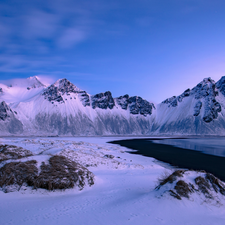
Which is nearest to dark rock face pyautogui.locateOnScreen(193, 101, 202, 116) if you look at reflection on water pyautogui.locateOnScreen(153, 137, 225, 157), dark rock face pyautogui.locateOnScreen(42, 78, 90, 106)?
reflection on water pyautogui.locateOnScreen(153, 137, 225, 157)

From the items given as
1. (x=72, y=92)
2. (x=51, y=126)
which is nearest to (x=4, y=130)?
(x=51, y=126)

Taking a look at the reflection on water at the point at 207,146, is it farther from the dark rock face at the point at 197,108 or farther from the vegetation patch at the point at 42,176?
the dark rock face at the point at 197,108

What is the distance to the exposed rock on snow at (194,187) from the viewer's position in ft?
34.6

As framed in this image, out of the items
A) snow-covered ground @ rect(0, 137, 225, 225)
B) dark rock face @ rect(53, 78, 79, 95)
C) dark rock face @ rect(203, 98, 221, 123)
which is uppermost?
dark rock face @ rect(53, 78, 79, 95)

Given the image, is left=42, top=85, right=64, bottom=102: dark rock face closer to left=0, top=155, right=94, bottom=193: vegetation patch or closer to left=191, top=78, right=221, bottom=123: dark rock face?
left=191, top=78, right=221, bottom=123: dark rock face

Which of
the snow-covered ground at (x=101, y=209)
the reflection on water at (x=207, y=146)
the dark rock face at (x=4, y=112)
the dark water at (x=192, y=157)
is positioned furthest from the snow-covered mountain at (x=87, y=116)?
the snow-covered ground at (x=101, y=209)

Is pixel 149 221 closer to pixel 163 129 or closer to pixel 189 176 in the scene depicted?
pixel 189 176

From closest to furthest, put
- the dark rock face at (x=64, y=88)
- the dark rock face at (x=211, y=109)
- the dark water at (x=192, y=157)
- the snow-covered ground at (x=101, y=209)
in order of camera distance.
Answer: the snow-covered ground at (x=101, y=209) → the dark water at (x=192, y=157) → the dark rock face at (x=211, y=109) → the dark rock face at (x=64, y=88)

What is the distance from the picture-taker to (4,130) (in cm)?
12556

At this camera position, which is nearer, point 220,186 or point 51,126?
point 220,186

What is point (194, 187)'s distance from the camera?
1105 cm

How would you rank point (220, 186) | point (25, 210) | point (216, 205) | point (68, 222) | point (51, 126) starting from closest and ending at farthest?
point (68, 222), point (25, 210), point (216, 205), point (220, 186), point (51, 126)

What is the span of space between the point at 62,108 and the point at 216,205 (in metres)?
170

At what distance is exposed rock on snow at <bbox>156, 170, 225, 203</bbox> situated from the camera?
10.5 meters
